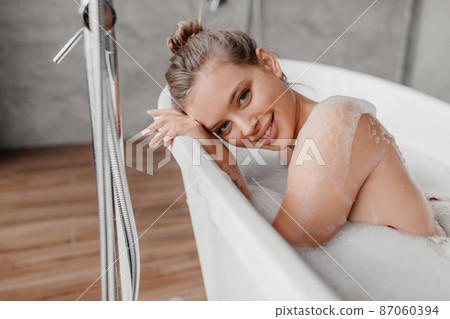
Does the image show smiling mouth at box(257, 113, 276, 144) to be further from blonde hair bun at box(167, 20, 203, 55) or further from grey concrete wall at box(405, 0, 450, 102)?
grey concrete wall at box(405, 0, 450, 102)

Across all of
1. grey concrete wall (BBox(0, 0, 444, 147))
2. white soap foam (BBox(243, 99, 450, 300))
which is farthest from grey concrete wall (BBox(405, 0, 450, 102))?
white soap foam (BBox(243, 99, 450, 300))

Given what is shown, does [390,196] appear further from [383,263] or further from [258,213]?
[258,213]

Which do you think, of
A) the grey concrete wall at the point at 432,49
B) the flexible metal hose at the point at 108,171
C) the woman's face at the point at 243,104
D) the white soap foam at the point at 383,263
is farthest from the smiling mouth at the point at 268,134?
the grey concrete wall at the point at 432,49

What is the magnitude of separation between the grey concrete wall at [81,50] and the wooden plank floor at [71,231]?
17 centimetres

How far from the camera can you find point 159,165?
1896mm

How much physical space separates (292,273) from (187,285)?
0.81 m

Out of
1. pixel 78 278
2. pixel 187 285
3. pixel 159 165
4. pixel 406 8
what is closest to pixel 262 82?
pixel 187 285

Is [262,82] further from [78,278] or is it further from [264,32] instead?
[264,32]

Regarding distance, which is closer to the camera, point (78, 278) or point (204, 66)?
point (204, 66)

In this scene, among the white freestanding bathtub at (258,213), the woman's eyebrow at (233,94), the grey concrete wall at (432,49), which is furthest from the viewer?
the grey concrete wall at (432,49)

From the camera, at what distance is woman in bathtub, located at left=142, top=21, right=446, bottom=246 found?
0.68m

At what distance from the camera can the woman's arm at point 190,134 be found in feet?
2.82

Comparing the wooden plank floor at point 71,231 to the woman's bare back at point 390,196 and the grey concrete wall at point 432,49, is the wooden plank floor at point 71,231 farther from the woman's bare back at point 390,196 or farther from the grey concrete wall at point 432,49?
the grey concrete wall at point 432,49

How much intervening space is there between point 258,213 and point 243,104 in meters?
0.38
